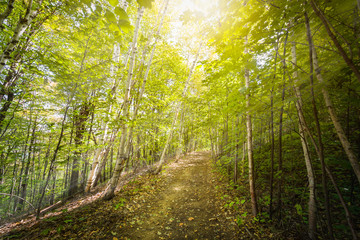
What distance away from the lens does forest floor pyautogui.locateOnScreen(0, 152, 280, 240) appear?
3303 millimetres

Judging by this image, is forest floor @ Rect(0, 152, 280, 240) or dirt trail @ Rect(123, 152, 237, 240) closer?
forest floor @ Rect(0, 152, 280, 240)

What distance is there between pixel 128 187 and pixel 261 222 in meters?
5.80

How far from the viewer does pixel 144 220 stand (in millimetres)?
4078

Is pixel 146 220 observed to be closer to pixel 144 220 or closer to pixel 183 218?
pixel 144 220

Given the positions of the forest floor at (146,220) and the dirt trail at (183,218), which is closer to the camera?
the forest floor at (146,220)

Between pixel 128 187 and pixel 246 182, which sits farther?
pixel 128 187

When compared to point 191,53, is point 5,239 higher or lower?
lower

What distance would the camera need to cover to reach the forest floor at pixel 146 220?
330cm

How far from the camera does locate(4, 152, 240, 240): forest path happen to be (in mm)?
3324

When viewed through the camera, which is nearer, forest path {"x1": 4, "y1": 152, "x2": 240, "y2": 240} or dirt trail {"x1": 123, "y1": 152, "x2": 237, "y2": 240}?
forest path {"x1": 4, "y1": 152, "x2": 240, "y2": 240}

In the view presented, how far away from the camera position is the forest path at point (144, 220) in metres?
3.32

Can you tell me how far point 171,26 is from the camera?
8.36 metres

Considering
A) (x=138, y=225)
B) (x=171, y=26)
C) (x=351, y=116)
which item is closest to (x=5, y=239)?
(x=138, y=225)

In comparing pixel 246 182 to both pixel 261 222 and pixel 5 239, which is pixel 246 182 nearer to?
pixel 261 222
